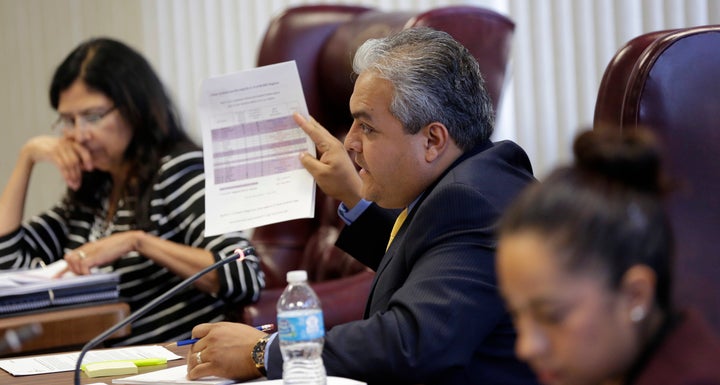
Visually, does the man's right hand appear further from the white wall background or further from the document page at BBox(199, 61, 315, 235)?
the white wall background

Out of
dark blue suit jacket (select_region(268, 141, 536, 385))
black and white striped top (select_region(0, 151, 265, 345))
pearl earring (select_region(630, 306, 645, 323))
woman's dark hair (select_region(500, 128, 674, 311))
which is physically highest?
woman's dark hair (select_region(500, 128, 674, 311))

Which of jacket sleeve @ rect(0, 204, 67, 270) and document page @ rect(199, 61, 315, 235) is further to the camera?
jacket sleeve @ rect(0, 204, 67, 270)

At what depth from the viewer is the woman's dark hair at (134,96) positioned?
9.49ft

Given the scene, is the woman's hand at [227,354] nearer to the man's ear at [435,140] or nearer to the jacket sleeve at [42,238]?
the man's ear at [435,140]

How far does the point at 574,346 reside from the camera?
956 millimetres

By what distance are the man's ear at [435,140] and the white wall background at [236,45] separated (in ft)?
4.43

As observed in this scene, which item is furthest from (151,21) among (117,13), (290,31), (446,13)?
(446,13)

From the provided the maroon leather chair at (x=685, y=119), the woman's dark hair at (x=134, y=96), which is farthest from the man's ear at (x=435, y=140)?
the woman's dark hair at (x=134, y=96)

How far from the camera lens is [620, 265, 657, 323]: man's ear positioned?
37.5 inches

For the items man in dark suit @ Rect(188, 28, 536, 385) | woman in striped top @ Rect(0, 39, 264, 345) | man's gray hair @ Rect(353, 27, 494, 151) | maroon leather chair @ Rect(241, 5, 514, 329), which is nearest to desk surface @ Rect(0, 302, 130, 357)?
woman in striped top @ Rect(0, 39, 264, 345)

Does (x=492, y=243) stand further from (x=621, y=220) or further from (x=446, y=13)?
(x=446, y=13)

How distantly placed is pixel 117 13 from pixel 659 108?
3219 mm

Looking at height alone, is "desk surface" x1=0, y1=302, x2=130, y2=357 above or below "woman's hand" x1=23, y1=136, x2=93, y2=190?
below

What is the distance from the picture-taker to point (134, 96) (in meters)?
2.94
